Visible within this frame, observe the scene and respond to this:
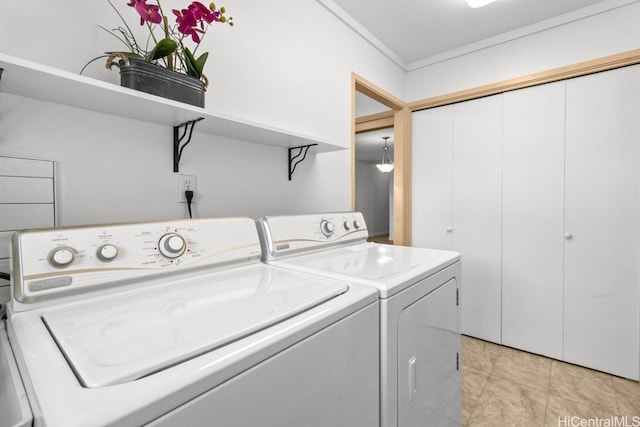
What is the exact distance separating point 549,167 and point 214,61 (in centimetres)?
236

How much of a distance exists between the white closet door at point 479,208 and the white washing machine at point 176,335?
209cm

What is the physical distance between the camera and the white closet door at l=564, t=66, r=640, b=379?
1.96m

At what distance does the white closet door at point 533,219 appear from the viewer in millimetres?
2215

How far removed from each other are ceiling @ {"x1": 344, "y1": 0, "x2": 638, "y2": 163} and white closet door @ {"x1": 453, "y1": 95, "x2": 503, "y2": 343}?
1.63 feet

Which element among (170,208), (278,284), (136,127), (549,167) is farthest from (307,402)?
Result: (549,167)

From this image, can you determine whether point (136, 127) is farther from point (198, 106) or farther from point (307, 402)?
point (307, 402)

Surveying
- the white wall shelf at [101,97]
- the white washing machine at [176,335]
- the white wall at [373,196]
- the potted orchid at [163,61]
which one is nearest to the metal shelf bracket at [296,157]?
the white wall shelf at [101,97]

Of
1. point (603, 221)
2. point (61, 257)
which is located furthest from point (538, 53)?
point (61, 257)

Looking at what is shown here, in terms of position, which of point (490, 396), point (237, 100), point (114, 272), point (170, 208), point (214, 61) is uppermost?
point (214, 61)

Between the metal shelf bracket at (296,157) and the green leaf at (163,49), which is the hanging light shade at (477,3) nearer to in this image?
the metal shelf bracket at (296,157)

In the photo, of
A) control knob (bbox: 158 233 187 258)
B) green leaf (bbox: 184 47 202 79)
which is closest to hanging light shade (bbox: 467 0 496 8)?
green leaf (bbox: 184 47 202 79)

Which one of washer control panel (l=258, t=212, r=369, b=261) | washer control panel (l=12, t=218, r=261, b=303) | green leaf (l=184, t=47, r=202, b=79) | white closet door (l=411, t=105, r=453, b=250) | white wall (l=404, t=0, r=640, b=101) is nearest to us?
washer control panel (l=12, t=218, r=261, b=303)

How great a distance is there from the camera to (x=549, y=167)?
2232 mm

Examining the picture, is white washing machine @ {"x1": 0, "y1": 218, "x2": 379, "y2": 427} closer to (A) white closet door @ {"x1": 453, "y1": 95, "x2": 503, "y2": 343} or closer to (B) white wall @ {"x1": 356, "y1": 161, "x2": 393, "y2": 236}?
(A) white closet door @ {"x1": 453, "y1": 95, "x2": 503, "y2": 343}
